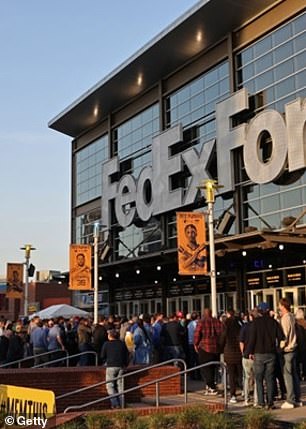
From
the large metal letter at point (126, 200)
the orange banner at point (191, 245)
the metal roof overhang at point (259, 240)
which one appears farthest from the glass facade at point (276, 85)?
the large metal letter at point (126, 200)

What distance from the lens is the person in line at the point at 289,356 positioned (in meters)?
13.2

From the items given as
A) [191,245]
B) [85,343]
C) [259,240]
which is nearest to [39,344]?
[85,343]

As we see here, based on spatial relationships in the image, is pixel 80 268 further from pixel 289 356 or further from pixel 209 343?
pixel 289 356

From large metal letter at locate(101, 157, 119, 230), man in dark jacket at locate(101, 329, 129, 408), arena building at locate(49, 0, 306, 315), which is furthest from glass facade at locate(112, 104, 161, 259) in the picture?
man in dark jacket at locate(101, 329, 129, 408)

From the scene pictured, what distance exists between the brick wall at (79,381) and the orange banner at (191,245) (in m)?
6.04

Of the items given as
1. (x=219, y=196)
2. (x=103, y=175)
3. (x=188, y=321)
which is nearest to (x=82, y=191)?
(x=103, y=175)

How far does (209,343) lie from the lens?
50.8 ft

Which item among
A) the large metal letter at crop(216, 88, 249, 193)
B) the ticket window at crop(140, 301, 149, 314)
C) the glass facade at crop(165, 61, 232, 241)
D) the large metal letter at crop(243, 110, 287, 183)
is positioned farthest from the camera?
the ticket window at crop(140, 301, 149, 314)

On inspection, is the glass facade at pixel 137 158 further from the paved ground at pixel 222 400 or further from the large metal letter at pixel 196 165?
the paved ground at pixel 222 400

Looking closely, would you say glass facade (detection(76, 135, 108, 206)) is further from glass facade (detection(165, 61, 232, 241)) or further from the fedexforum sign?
glass facade (detection(165, 61, 232, 241))

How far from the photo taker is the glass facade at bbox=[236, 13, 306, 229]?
94.7 feet

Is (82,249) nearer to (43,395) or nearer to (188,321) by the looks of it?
(188,321)

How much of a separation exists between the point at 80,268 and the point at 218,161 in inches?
330

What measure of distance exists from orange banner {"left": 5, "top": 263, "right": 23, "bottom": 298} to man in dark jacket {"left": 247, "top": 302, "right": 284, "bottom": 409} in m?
23.1
